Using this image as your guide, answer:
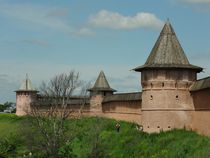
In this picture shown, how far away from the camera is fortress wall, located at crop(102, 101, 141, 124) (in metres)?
30.3

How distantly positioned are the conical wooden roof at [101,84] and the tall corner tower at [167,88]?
15222 millimetres

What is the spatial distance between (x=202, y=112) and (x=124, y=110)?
10367 millimetres

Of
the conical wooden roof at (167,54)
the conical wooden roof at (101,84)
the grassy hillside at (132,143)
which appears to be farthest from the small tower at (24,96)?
the conical wooden roof at (167,54)

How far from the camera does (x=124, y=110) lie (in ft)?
108

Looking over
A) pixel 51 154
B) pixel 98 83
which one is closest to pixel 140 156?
pixel 51 154

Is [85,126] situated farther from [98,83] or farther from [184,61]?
[184,61]

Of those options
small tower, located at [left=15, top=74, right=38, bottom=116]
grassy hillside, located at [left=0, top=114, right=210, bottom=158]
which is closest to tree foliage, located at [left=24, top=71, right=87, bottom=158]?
grassy hillside, located at [left=0, top=114, right=210, bottom=158]

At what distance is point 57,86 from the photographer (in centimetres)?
3009

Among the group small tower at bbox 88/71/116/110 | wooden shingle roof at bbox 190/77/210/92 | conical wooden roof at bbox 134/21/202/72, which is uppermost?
conical wooden roof at bbox 134/21/202/72

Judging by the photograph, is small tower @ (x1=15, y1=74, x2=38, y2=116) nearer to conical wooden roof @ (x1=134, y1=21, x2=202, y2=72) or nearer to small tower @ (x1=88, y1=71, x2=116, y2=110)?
small tower @ (x1=88, y1=71, x2=116, y2=110)

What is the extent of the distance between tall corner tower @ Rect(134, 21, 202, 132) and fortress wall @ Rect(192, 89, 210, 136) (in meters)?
0.63

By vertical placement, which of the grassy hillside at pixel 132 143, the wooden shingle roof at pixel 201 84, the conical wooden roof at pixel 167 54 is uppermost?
the conical wooden roof at pixel 167 54

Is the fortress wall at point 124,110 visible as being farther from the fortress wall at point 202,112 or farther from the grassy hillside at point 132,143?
the fortress wall at point 202,112

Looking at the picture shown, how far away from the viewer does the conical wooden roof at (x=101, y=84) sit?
41.4 meters
